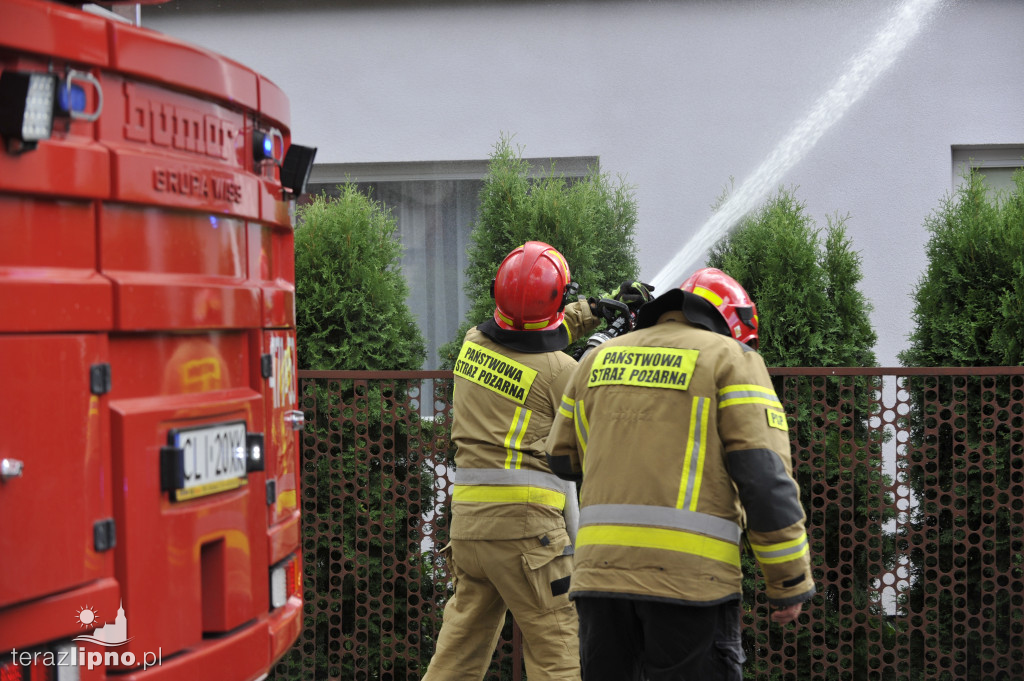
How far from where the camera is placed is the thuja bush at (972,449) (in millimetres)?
5012

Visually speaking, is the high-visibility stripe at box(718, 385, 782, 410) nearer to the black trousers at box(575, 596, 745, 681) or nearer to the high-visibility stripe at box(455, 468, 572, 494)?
the black trousers at box(575, 596, 745, 681)

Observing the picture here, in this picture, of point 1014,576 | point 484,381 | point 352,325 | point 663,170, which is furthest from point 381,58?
point 1014,576

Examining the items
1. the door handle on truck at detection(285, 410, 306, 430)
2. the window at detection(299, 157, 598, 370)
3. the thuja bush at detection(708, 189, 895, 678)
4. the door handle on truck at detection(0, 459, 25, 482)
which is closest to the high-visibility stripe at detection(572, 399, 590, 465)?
Result: the door handle on truck at detection(285, 410, 306, 430)

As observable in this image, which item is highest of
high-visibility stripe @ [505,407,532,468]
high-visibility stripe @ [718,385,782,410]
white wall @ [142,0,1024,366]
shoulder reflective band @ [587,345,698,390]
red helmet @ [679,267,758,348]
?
white wall @ [142,0,1024,366]

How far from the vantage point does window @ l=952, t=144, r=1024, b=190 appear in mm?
7234

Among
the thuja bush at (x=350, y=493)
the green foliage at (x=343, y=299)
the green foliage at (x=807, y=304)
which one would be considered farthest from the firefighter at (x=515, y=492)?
the green foliage at (x=807, y=304)

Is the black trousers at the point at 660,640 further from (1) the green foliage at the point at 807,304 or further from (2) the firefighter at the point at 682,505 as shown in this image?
(1) the green foliage at the point at 807,304

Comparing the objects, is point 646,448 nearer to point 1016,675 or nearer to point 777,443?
point 777,443

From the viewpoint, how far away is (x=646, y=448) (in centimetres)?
342

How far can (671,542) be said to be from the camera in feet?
10.9

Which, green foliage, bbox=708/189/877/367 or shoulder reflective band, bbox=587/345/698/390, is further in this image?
green foliage, bbox=708/189/877/367

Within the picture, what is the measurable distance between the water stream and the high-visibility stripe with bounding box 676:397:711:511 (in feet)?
12.4

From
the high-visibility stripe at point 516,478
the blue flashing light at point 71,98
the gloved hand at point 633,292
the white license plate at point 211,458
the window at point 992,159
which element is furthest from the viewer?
the window at point 992,159

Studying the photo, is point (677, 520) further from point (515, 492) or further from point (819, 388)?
point (819, 388)
